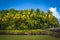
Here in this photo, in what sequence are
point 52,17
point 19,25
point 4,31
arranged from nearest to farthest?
point 4,31
point 19,25
point 52,17

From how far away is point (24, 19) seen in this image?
16.3m

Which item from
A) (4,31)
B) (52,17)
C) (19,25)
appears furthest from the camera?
(52,17)

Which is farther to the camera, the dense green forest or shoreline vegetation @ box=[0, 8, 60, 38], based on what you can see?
the dense green forest

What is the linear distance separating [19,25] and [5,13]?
2148mm

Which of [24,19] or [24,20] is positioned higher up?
[24,19]

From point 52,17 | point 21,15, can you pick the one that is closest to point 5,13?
point 21,15

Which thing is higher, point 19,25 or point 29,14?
point 29,14

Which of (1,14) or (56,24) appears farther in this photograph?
(56,24)

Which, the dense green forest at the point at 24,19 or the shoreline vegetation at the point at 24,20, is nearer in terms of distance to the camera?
the shoreline vegetation at the point at 24,20

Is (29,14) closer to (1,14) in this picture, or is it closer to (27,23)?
(27,23)

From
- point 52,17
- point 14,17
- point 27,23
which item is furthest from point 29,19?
point 52,17

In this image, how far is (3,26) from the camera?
51.3ft

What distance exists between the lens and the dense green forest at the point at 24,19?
15797 millimetres

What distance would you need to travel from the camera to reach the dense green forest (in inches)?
622
